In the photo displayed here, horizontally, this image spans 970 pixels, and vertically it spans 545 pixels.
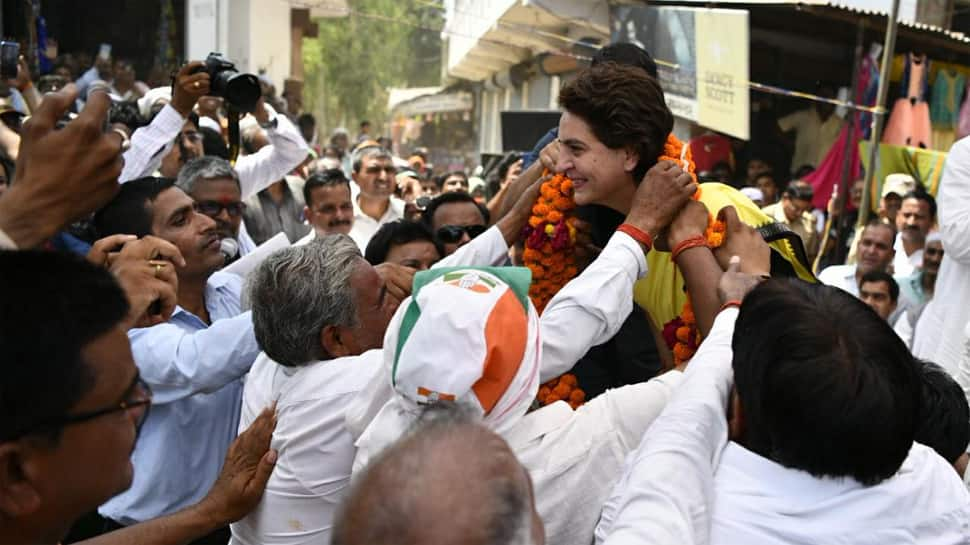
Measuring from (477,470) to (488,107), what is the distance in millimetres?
29265

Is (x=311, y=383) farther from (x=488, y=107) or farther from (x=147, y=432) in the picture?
(x=488, y=107)

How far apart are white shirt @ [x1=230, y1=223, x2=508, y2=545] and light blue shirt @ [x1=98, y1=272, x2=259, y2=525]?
278 millimetres

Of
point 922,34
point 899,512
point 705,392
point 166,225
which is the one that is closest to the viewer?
point 899,512

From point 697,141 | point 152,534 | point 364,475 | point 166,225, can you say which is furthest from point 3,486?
point 697,141

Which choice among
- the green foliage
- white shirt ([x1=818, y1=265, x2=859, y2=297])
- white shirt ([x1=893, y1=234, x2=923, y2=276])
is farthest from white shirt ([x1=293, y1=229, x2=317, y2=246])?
the green foliage

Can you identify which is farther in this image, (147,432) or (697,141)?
(697,141)

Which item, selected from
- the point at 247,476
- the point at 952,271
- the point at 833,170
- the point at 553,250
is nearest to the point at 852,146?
the point at 833,170

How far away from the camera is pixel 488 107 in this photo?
30.1 meters

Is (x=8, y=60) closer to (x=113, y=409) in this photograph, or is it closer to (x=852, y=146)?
(x=113, y=409)

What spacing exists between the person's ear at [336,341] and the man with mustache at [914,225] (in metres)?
5.53

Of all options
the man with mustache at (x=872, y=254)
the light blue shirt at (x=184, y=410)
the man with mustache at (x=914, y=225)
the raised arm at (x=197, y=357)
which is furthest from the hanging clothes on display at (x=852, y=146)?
the raised arm at (x=197, y=357)

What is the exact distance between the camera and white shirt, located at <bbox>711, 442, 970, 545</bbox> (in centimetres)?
162

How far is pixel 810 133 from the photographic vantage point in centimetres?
1211

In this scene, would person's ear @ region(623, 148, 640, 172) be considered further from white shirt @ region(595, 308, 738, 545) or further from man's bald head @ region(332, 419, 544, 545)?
man's bald head @ region(332, 419, 544, 545)
